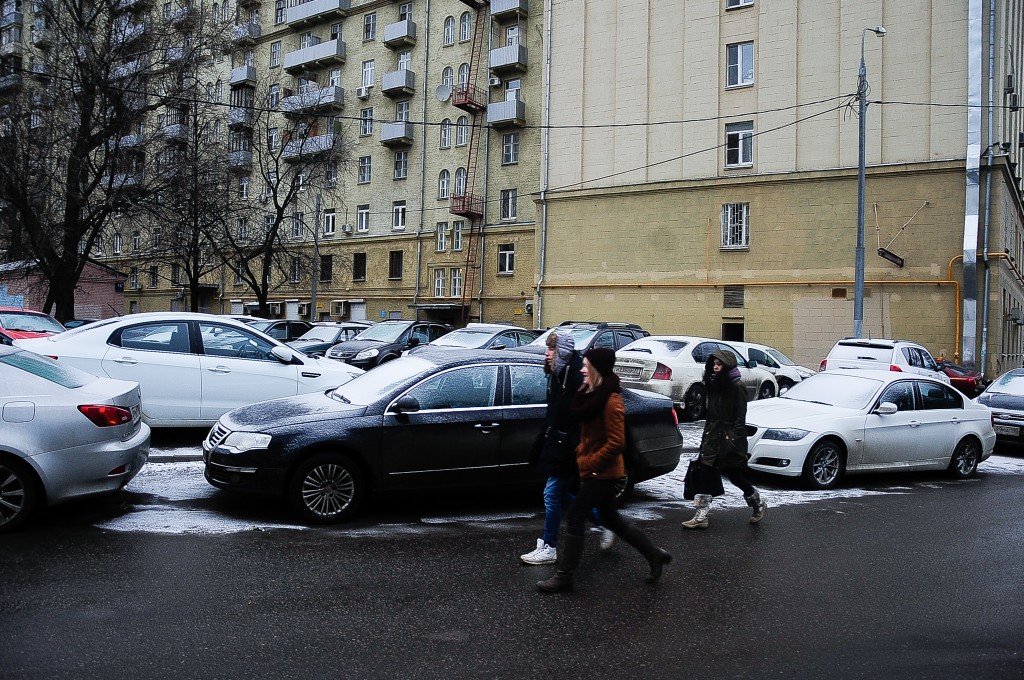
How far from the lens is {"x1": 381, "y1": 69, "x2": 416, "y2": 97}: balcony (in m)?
43.0

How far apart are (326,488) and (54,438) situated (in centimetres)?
214

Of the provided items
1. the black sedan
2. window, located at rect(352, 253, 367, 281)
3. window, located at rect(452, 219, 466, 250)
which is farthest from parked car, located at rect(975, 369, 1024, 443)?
window, located at rect(352, 253, 367, 281)

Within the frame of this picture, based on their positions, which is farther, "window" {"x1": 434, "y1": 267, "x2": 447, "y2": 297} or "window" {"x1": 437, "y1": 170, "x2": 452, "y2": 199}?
"window" {"x1": 437, "y1": 170, "x2": 452, "y2": 199}

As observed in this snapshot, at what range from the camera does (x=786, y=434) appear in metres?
9.89

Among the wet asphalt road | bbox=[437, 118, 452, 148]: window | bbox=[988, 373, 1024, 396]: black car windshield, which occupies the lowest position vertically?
the wet asphalt road

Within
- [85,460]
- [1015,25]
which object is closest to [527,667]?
[85,460]

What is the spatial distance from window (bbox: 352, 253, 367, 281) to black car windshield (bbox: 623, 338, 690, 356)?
1239 inches

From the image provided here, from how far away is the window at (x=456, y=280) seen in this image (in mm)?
41812

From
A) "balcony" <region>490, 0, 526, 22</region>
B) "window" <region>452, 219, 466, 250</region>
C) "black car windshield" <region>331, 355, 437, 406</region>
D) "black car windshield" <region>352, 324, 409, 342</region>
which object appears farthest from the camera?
"window" <region>452, 219, 466, 250</region>

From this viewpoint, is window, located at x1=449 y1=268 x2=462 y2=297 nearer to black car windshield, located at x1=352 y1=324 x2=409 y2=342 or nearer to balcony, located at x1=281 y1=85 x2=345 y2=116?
balcony, located at x1=281 y1=85 x2=345 y2=116

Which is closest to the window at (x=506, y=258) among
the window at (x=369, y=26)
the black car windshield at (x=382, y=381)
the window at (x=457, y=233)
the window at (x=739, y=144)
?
the window at (x=457, y=233)

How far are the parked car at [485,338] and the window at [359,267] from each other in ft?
89.4

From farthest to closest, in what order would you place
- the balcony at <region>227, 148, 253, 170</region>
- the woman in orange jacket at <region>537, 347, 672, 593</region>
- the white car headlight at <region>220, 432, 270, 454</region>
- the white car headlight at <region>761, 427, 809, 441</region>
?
the balcony at <region>227, 148, 253, 170</region> → the white car headlight at <region>761, 427, 809, 441</region> → the white car headlight at <region>220, 432, 270, 454</region> → the woman in orange jacket at <region>537, 347, 672, 593</region>

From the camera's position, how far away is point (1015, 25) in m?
32.0
